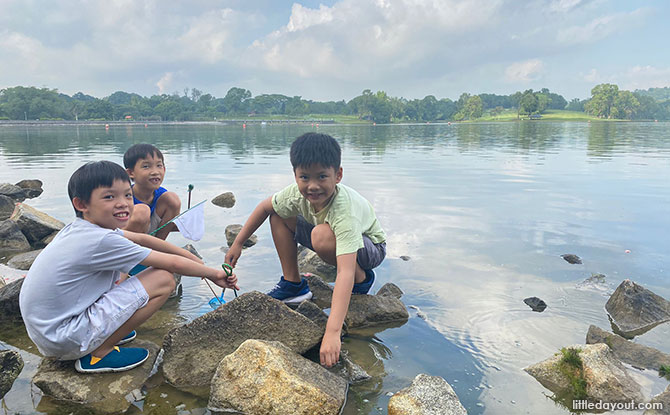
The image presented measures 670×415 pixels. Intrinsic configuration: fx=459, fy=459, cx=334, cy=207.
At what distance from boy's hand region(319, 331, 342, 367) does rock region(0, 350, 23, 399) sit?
1986 millimetres

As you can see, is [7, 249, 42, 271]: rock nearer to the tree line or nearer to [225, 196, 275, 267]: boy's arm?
[225, 196, 275, 267]: boy's arm

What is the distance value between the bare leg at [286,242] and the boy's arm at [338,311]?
0.91 meters

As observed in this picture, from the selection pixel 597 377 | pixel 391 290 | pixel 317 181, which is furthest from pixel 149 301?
pixel 597 377

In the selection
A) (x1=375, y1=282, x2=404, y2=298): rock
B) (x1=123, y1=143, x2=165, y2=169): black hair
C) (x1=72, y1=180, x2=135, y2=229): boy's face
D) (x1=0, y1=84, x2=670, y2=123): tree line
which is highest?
(x1=0, y1=84, x2=670, y2=123): tree line

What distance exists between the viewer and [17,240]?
243 inches

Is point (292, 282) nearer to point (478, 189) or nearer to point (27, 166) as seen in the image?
point (478, 189)

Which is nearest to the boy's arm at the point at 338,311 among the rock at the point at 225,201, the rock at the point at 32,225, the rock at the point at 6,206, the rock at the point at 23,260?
the rock at the point at 23,260

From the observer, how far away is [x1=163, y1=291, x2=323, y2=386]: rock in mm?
3049

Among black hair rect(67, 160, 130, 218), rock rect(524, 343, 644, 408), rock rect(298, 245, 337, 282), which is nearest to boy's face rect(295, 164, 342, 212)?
black hair rect(67, 160, 130, 218)

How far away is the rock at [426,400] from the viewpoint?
257 centimetres

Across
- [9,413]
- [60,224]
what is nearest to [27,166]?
[60,224]

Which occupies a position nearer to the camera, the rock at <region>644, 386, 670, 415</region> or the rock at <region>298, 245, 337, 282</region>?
A: the rock at <region>644, 386, 670, 415</region>

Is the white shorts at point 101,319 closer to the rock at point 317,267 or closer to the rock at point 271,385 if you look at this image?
the rock at point 271,385

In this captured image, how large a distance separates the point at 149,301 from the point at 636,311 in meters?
3.92
